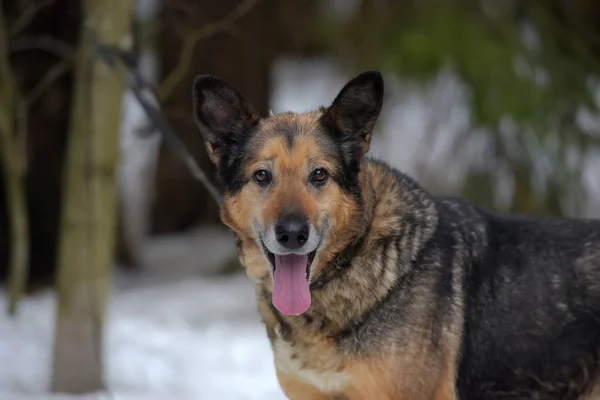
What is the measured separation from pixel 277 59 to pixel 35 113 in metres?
3.44

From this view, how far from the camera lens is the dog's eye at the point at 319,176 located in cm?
386

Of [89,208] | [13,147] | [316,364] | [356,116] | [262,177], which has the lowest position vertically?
[316,364]

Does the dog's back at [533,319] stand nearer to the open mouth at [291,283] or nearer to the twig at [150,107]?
the open mouth at [291,283]

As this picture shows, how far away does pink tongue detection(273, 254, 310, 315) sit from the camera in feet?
12.4

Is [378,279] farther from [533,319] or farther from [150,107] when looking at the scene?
[150,107]

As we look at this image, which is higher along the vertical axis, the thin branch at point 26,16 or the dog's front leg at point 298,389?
the thin branch at point 26,16

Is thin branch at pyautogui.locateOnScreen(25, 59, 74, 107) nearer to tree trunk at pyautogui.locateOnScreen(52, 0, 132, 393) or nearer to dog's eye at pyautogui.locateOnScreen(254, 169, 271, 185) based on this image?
tree trunk at pyautogui.locateOnScreen(52, 0, 132, 393)

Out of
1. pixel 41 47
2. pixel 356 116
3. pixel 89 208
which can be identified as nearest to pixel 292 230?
pixel 356 116

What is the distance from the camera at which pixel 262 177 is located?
12.8 ft

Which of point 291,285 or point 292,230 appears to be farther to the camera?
point 291,285

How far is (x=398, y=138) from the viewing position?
11.1 meters

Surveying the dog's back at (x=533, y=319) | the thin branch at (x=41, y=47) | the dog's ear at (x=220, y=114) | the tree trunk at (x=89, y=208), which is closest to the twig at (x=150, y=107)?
the tree trunk at (x=89, y=208)

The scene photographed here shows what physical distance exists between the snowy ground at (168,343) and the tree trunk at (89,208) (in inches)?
12.3

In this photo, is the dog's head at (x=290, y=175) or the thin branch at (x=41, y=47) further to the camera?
the thin branch at (x=41, y=47)
